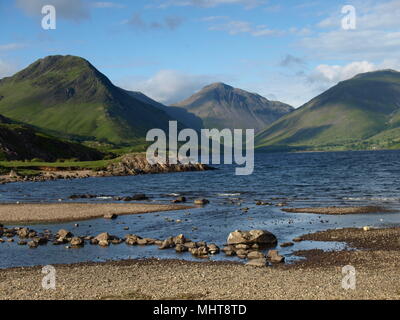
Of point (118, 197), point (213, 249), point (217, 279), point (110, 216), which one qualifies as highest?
point (217, 279)

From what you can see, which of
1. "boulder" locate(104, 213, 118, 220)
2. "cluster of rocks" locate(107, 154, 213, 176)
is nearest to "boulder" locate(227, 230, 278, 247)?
"boulder" locate(104, 213, 118, 220)

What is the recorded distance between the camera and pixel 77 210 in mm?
73500

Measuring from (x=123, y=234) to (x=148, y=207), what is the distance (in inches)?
992

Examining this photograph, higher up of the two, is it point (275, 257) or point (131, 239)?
point (275, 257)

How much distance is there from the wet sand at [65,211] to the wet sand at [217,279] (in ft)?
95.7

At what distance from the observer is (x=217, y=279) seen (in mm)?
31719

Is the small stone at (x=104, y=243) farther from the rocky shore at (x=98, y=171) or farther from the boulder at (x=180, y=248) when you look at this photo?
the rocky shore at (x=98, y=171)

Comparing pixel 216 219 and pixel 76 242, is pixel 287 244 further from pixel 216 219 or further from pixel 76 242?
pixel 76 242

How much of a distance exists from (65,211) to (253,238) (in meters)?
38.1

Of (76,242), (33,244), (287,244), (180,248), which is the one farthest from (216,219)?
(33,244)

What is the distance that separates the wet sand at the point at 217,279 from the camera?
27344 millimetres

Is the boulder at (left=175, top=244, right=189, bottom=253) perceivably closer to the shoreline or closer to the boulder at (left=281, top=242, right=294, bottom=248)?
the boulder at (left=281, top=242, right=294, bottom=248)
